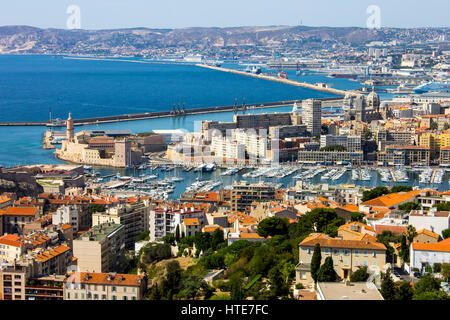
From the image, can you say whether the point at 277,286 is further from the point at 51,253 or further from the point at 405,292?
the point at 51,253

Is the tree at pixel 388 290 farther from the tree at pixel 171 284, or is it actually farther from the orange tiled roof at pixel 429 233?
the orange tiled roof at pixel 429 233

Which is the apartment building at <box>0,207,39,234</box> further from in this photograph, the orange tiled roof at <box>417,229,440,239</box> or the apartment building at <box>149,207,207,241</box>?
the orange tiled roof at <box>417,229,440,239</box>

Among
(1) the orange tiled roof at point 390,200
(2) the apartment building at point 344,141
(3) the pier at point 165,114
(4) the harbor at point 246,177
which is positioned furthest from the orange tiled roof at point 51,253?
(3) the pier at point 165,114

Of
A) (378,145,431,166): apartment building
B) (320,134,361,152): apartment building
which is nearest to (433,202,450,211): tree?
(378,145,431,166): apartment building

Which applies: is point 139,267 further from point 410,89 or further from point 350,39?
point 350,39
